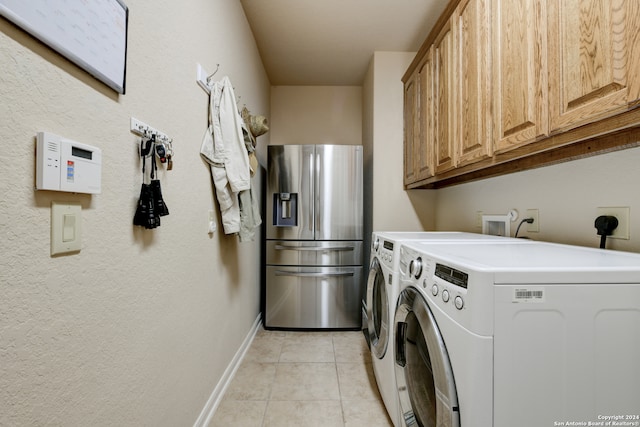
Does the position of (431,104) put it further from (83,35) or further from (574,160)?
(83,35)

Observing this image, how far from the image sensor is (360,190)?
8.91 ft

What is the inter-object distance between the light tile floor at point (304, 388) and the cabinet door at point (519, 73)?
61.9 inches

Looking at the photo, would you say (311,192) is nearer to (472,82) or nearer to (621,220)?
(472,82)

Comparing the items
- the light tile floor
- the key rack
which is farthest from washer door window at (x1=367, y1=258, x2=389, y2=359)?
Result: the key rack

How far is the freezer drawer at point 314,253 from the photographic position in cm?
269

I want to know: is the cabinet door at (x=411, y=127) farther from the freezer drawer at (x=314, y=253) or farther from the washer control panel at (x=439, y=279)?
the washer control panel at (x=439, y=279)

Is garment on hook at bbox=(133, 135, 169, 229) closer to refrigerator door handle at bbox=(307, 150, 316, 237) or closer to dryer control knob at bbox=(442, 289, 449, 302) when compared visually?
dryer control knob at bbox=(442, 289, 449, 302)

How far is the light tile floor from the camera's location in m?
1.55

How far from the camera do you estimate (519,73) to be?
3.85ft

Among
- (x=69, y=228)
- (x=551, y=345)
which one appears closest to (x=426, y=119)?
(x=551, y=345)

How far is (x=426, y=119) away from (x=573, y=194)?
3.57ft

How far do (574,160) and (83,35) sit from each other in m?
1.83

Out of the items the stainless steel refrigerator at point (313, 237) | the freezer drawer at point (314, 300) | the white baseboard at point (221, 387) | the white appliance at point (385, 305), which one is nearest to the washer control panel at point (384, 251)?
the white appliance at point (385, 305)

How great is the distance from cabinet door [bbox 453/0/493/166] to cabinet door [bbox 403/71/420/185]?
0.65 metres
